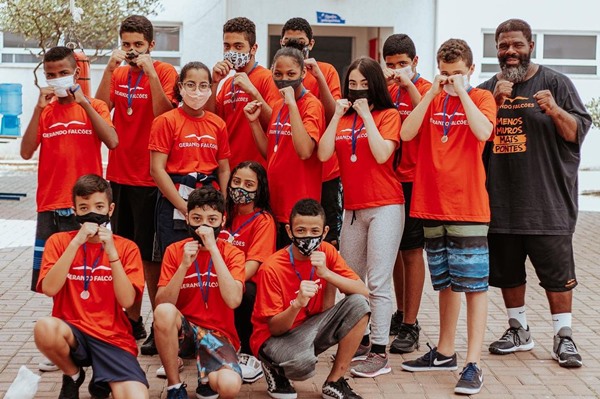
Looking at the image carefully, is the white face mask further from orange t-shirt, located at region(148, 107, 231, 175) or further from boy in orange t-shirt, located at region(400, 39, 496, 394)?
orange t-shirt, located at region(148, 107, 231, 175)

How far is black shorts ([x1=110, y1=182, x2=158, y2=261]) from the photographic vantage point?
22.2 ft

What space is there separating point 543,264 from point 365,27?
14618 millimetres

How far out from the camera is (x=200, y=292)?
580 centimetres

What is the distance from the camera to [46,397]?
18.6ft

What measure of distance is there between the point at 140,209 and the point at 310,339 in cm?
177

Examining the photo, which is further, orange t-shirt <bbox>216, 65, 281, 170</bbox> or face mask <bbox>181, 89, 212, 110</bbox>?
orange t-shirt <bbox>216, 65, 281, 170</bbox>

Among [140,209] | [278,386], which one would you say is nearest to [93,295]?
[278,386]

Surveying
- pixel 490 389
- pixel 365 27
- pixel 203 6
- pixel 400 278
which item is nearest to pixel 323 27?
pixel 365 27

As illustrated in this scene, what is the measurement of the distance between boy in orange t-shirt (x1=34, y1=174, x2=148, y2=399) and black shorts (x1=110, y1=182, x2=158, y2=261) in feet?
3.65

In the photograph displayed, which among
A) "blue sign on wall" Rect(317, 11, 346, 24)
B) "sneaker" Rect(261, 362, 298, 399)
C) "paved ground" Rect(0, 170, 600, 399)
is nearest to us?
"sneaker" Rect(261, 362, 298, 399)

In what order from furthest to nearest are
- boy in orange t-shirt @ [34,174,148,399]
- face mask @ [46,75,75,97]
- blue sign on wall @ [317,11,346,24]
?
blue sign on wall @ [317,11,346,24]
face mask @ [46,75,75,97]
boy in orange t-shirt @ [34,174,148,399]

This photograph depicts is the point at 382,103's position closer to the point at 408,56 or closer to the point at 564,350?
the point at 408,56

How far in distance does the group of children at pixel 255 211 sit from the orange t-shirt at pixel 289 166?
10 millimetres

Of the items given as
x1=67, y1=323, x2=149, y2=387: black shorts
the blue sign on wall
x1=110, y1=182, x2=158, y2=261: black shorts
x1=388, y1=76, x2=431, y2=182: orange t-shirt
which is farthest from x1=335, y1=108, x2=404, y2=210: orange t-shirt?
the blue sign on wall
